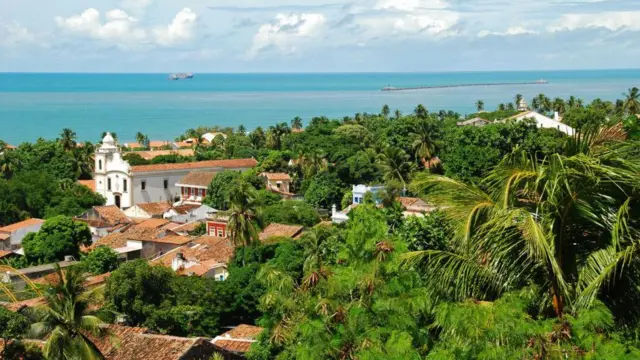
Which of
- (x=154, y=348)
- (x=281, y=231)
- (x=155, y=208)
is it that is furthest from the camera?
(x=155, y=208)

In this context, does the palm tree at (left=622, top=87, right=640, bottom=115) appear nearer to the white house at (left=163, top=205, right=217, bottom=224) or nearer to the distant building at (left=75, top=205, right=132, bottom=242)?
the white house at (left=163, top=205, right=217, bottom=224)

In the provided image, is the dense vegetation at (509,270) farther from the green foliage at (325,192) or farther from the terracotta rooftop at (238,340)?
the green foliage at (325,192)

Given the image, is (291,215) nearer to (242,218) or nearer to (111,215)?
(111,215)

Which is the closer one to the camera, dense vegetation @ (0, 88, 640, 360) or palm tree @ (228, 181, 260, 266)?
dense vegetation @ (0, 88, 640, 360)

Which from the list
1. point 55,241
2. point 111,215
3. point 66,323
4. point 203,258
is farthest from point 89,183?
point 66,323

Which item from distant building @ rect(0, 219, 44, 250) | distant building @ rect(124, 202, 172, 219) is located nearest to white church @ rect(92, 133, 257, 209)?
distant building @ rect(124, 202, 172, 219)

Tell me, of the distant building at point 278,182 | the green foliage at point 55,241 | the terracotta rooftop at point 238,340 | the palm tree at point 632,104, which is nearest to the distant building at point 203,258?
the green foliage at point 55,241
